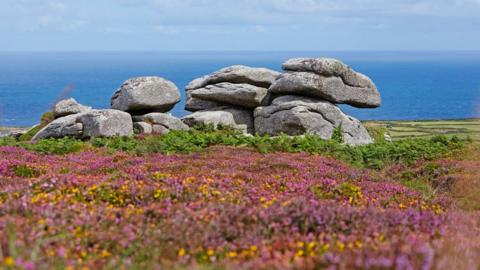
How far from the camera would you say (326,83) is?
119ft

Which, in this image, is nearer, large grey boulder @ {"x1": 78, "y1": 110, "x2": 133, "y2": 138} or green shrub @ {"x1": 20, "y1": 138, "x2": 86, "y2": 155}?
green shrub @ {"x1": 20, "y1": 138, "x2": 86, "y2": 155}

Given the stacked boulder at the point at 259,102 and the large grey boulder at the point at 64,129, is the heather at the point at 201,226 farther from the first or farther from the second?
the stacked boulder at the point at 259,102

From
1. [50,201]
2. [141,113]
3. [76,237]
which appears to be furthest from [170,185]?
[141,113]

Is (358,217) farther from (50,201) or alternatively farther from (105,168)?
(105,168)

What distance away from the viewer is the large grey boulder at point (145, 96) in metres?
35.2

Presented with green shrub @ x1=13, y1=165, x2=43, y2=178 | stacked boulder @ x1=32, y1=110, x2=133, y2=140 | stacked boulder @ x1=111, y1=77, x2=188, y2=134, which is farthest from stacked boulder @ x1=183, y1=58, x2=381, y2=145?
green shrub @ x1=13, y1=165, x2=43, y2=178

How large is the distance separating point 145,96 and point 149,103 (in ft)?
1.55

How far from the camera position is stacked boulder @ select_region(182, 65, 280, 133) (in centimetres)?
3600

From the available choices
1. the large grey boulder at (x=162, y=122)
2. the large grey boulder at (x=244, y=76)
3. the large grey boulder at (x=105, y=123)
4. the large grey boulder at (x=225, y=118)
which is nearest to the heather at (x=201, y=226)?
the large grey boulder at (x=105, y=123)

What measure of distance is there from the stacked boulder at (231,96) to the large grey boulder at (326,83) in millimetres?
1346

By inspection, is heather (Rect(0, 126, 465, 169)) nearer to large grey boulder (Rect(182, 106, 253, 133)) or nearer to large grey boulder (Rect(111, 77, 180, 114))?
large grey boulder (Rect(182, 106, 253, 133))

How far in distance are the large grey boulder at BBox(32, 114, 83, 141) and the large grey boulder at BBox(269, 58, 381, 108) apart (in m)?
12.3

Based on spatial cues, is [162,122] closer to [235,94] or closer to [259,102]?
[235,94]

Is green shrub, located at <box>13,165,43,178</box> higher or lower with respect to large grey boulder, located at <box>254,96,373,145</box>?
higher
